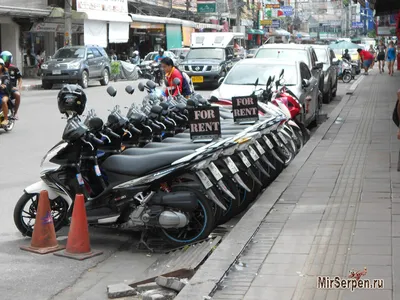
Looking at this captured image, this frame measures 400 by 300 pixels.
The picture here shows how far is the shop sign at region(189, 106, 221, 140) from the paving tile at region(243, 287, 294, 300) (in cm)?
254

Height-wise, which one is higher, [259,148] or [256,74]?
[256,74]

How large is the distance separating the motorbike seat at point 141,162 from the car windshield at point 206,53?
23.0 metres

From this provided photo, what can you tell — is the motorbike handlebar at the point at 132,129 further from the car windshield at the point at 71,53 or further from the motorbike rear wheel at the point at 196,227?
the car windshield at the point at 71,53

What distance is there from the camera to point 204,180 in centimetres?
690

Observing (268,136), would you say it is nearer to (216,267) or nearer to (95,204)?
(95,204)

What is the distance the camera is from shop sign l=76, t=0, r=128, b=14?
121 ft

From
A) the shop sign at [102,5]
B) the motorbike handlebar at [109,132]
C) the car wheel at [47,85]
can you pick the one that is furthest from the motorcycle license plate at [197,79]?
the motorbike handlebar at [109,132]

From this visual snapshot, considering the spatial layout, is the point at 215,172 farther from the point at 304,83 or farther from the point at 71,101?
the point at 304,83

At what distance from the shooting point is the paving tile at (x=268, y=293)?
5066mm

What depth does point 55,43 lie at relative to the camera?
39.8 m

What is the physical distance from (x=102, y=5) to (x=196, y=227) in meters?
34.2

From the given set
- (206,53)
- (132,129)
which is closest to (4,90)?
(132,129)

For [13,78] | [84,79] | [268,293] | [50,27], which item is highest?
[50,27]

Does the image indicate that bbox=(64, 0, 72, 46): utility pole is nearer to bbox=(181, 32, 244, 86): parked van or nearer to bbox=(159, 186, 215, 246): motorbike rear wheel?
bbox=(181, 32, 244, 86): parked van
